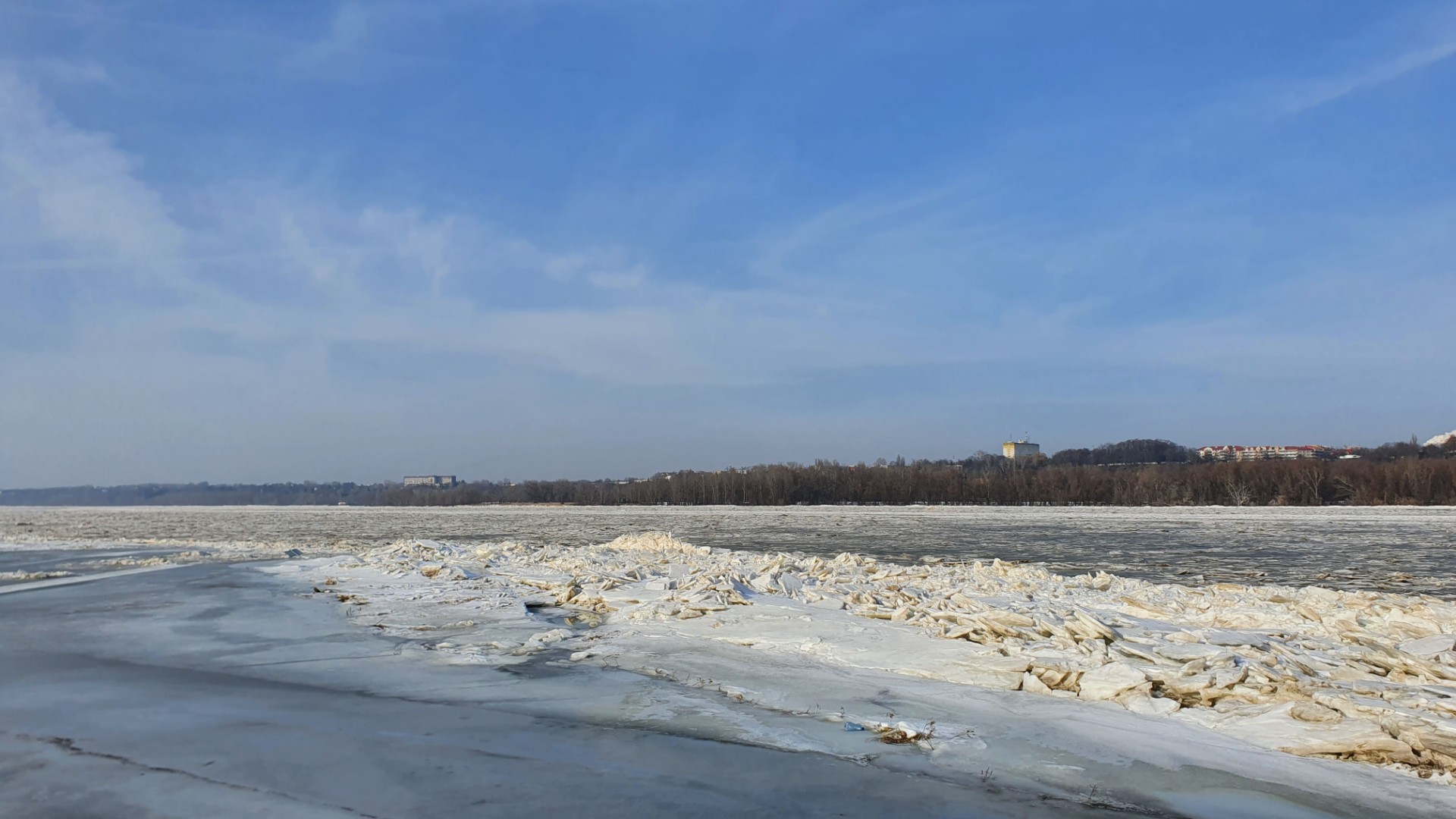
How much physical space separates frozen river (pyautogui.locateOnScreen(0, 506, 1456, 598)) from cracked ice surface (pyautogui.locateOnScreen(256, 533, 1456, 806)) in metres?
6.62

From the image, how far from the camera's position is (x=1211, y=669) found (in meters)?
6.14

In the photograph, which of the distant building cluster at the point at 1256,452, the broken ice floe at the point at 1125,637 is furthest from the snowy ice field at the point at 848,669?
the distant building cluster at the point at 1256,452

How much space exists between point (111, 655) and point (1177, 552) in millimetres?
22400

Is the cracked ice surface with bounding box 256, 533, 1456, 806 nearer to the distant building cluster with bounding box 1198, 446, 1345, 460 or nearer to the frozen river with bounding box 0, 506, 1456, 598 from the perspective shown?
the frozen river with bounding box 0, 506, 1456, 598

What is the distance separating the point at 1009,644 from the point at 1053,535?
2392cm

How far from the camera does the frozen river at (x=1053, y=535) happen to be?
1773 cm

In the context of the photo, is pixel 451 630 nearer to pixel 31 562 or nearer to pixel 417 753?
pixel 417 753

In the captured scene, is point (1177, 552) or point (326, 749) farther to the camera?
A: point (1177, 552)

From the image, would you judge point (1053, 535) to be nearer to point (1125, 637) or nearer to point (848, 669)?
point (1125, 637)

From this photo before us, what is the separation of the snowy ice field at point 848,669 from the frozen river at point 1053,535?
217 cm

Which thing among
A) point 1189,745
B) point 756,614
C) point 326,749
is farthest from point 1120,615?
point 326,749

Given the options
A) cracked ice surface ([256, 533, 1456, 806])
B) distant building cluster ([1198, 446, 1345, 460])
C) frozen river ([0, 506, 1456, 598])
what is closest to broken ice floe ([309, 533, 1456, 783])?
cracked ice surface ([256, 533, 1456, 806])

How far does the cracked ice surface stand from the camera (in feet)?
17.0

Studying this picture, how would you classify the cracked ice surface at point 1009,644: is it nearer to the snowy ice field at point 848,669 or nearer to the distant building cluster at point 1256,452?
the snowy ice field at point 848,669
